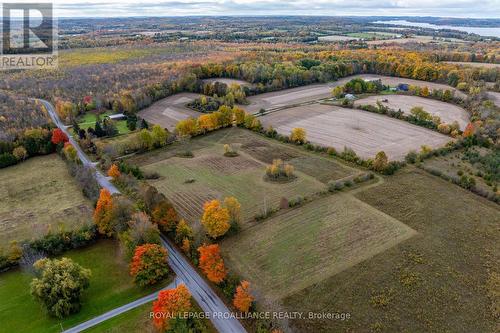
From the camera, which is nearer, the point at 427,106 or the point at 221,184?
the point at 221,184

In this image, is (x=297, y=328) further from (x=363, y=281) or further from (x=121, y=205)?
(x=121, y=205)

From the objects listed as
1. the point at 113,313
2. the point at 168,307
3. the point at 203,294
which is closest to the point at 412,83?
the point at 203,294

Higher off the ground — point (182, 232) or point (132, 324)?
point (182, 232)

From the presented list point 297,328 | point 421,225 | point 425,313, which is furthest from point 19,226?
point 421,225

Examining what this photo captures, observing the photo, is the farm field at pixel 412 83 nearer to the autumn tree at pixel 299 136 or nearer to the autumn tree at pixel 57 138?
the autumn tree at pixel 299 136

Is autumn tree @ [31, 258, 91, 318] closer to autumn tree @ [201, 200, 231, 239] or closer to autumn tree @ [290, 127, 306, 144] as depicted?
autumn tree @ [201, 200, 231, 239]

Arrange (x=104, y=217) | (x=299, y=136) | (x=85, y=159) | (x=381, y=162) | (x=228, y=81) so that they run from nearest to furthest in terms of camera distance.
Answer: (x=104, y=217) < (x=381, y=162) < (x=85, y=159) < (x=299, y=136) < (x=228, y=81)

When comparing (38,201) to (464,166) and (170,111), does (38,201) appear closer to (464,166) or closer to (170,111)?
(170,111)

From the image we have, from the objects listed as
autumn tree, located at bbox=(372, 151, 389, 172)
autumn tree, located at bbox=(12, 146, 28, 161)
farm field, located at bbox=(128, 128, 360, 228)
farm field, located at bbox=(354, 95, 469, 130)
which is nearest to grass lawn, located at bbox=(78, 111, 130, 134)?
autumn tree, located at bbox=(12, 146, 28, 161)
